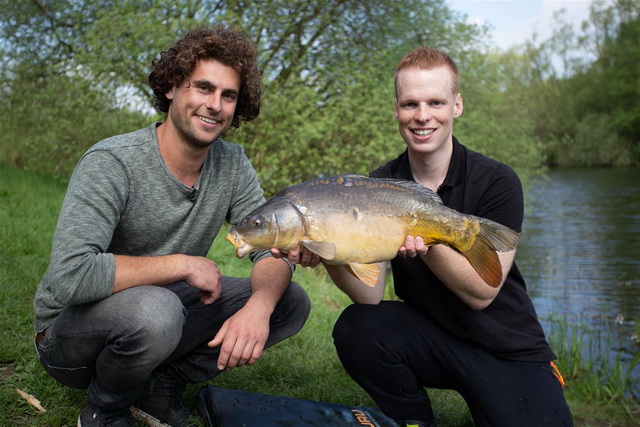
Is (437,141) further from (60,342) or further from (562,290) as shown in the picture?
(562,290)

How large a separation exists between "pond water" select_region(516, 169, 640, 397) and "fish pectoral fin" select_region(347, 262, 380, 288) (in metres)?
3.14

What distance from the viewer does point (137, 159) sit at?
232 centimetres

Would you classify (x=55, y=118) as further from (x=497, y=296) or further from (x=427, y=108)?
(x=497, y=296)

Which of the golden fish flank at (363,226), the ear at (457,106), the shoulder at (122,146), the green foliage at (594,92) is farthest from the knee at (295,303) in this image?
the green foliage at (594,92)

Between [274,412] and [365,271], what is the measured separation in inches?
32.4

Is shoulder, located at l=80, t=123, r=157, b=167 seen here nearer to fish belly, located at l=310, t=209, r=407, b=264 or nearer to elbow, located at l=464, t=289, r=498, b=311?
fish belly, located at l=310, t=209, r=407, b=264

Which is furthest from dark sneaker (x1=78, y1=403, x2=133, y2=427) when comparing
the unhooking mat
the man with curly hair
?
the unhooking mat

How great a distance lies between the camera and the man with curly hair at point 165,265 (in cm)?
204

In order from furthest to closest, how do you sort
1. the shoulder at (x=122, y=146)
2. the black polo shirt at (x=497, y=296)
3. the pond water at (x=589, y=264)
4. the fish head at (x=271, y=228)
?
the pond water at (x=589, y=264), the black polo shirt at (x=497, y=296), the shoulder at (x=122, y=146), the fish head at (x=271, y=228)

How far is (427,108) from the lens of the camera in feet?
8.02

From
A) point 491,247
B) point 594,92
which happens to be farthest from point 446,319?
point 594,92

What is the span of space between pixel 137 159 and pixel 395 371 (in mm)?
1314

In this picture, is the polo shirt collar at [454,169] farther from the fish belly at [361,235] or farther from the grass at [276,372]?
the grass at [276,372]

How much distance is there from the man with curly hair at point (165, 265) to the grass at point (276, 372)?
0.31 metres
